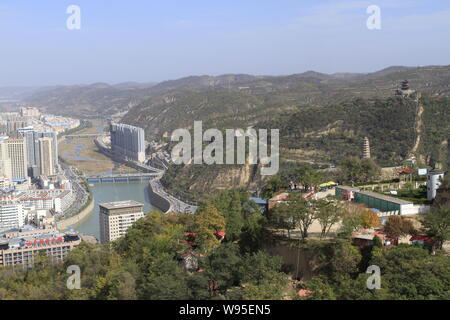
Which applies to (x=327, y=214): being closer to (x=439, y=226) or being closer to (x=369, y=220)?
(x=369, y=220)

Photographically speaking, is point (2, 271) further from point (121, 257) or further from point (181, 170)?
point (181, 170)

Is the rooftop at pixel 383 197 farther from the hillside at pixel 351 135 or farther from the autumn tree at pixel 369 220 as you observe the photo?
the hillside at pixel 351 135

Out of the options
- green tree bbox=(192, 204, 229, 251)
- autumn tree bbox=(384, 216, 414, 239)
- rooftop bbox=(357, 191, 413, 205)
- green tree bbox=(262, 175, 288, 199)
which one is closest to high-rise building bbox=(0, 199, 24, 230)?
green tree bbox=(262, 175, 288, 199)

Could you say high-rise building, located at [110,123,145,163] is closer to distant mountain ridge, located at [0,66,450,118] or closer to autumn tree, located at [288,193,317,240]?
distant mountain ridge, located at [0,66,450,118]

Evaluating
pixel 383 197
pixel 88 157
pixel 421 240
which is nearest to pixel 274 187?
pixel 383 197

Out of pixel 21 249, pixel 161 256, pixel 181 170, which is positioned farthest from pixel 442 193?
pixel 181 170

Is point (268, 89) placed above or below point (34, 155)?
above

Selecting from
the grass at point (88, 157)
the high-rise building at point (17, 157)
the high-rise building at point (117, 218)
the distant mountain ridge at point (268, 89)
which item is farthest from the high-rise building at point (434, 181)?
the distant mountain ridge at point (268, 89)
